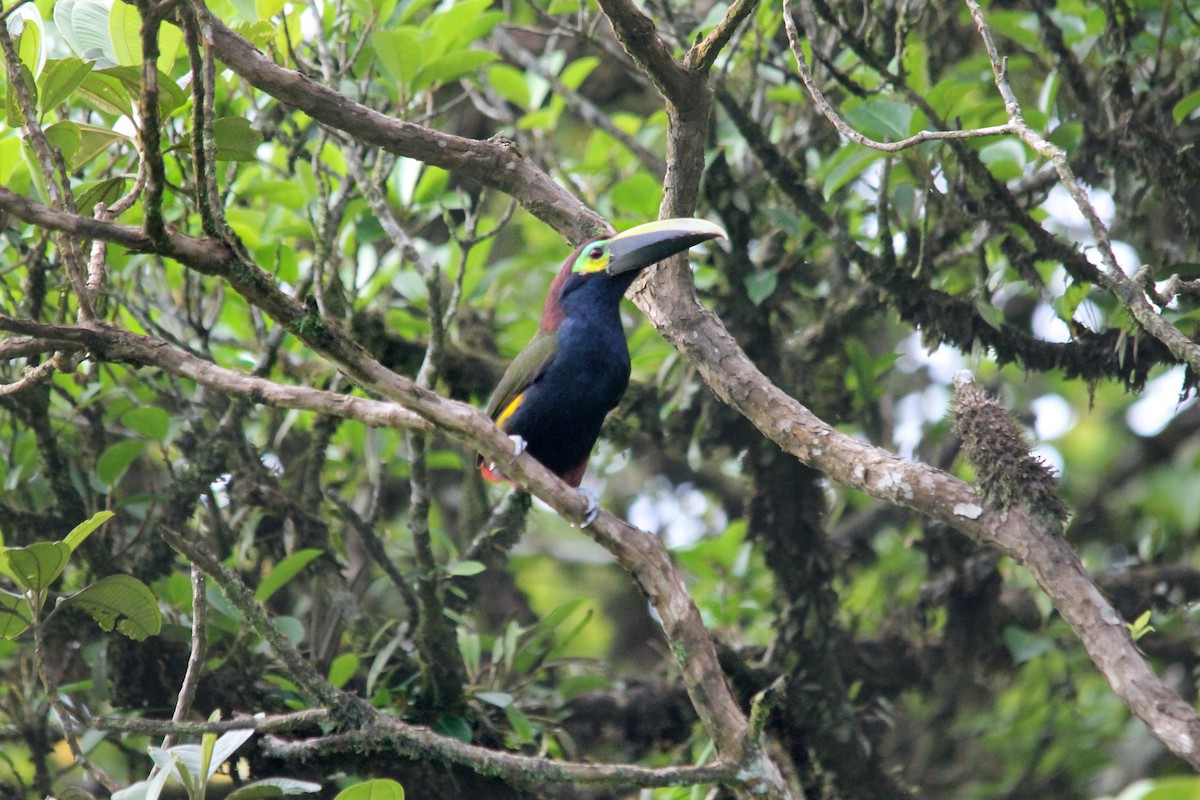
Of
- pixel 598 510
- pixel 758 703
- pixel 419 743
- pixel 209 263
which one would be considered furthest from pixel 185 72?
pixel 758 703

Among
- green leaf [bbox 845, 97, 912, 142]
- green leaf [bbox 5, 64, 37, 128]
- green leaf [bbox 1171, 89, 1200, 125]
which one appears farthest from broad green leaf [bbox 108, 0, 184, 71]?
green leaf [bbox 1171, 89, 1200, 125]

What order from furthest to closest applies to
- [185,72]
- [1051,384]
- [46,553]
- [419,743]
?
[1051,384], [185,72], [419,743], [46,553]

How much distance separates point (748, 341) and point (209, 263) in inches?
110

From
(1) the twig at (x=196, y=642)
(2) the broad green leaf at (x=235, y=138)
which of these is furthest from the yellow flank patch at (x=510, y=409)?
(1) the twig at (x=196, y=642)

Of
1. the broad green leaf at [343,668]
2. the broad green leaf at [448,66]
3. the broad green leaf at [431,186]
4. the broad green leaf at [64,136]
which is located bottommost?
the broad green leaf at [343,668]

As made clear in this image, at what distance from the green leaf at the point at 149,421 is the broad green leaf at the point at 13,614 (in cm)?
111

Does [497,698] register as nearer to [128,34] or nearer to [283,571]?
[283,571]

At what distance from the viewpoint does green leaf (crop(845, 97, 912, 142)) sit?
4059 mm

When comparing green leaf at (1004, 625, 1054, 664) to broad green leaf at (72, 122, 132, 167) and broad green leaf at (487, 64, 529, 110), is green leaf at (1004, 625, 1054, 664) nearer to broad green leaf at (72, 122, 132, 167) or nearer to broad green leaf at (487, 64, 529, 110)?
broad green leaf at (487, 64, 529, 110)

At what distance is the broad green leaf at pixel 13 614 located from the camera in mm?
3219

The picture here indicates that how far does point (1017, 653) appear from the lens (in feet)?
16.5

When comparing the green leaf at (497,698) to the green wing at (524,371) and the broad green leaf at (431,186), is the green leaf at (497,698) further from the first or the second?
the broad green leaf at (431,186)

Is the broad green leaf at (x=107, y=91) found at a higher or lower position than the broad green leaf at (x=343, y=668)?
higher

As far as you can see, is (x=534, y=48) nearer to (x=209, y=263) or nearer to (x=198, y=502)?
(x=198, y=502)
